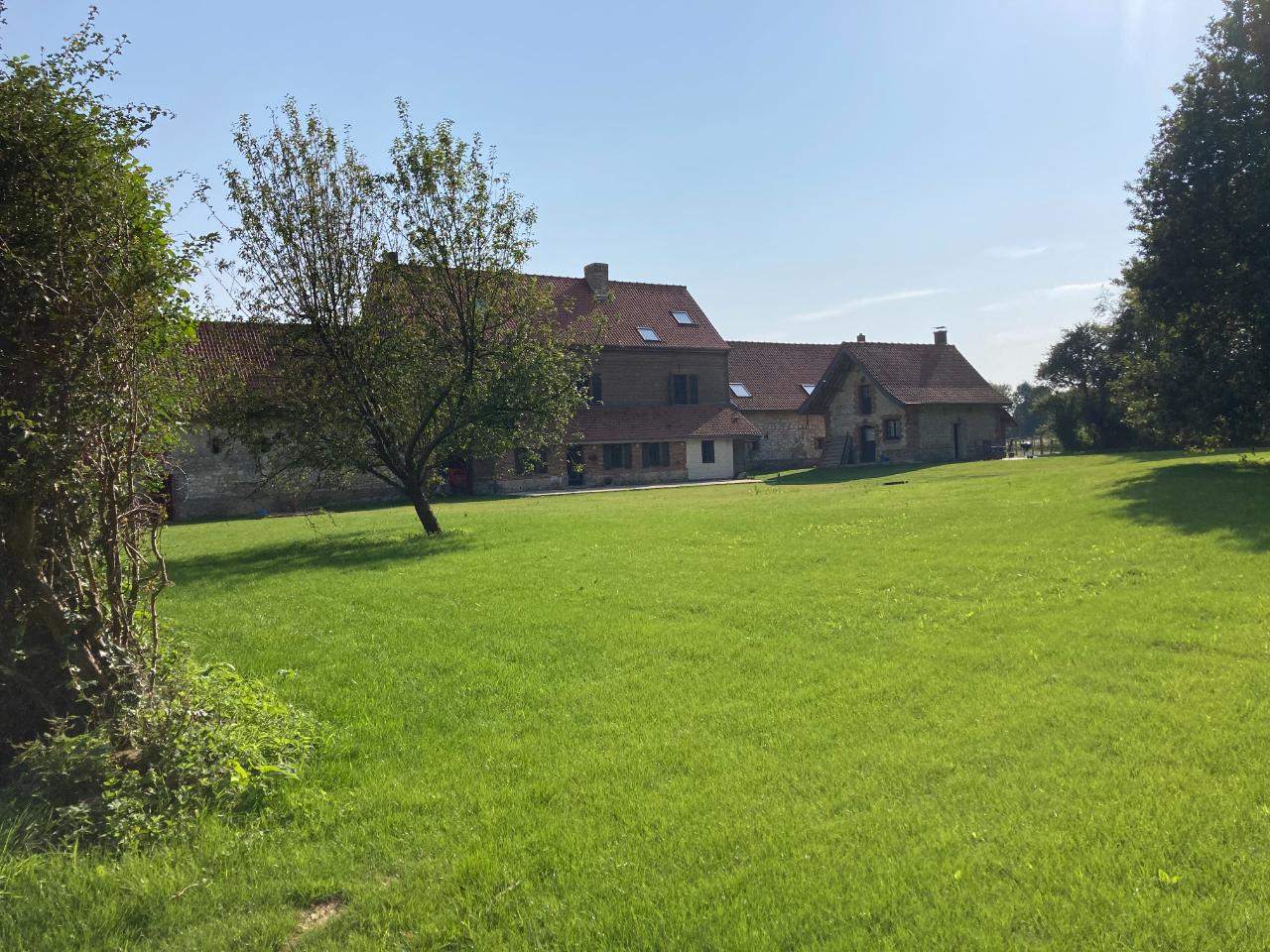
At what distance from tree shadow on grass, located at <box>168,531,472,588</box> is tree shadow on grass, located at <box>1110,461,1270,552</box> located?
43.7 ft

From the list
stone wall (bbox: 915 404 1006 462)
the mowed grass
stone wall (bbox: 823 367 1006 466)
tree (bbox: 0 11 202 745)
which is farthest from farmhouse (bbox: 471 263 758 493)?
tree (bbox: 0 11 202 745)

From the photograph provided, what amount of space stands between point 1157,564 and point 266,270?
18.0 meters

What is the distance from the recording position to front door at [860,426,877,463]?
162 ft

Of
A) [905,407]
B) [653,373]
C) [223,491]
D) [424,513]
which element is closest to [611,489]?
[653,373]

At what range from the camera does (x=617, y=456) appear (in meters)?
44.3

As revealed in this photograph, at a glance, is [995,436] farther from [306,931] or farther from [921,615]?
[306,931]

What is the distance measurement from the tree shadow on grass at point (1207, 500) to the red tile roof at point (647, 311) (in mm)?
26886

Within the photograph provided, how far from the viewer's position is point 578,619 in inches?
382

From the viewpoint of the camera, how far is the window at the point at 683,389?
46750mm

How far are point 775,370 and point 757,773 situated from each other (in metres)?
52.5

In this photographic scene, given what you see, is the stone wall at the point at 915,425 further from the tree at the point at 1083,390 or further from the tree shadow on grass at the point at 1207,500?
the tree shadow on grass at the point at 1207,500

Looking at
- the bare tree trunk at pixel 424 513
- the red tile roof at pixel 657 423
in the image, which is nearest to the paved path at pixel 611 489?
the red tile roof at pixel 657 423

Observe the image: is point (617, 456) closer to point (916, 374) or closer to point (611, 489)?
point (611, 489)

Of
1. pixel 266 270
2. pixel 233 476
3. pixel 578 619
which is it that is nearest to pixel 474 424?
pixel 266 270
